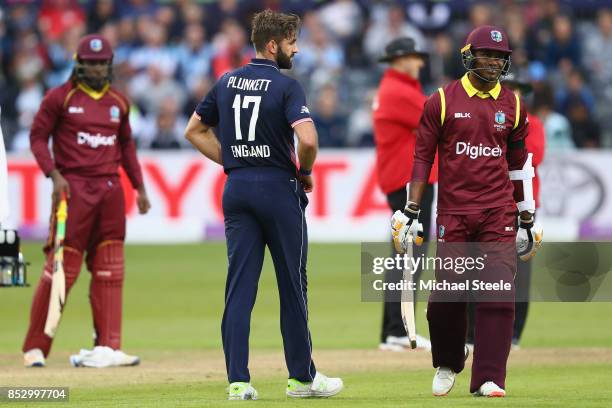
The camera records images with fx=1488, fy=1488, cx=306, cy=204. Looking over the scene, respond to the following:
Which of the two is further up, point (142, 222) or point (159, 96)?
point (159, 96)

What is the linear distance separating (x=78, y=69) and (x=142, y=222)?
34.8 ft

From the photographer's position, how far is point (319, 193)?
73.6ft

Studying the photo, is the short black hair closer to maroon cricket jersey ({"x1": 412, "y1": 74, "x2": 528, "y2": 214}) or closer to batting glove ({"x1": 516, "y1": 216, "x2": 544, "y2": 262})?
maroon cricket jersey ({"x1": 412, "y1": 74, "x2": 528, "y2": 214})

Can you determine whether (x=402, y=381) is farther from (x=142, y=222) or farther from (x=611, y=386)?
(x=142, y=222)

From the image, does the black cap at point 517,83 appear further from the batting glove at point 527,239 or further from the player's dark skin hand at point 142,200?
the batting glove at point 527,239

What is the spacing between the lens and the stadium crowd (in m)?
25.8

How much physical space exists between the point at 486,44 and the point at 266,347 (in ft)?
16.2

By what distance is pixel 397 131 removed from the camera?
13102mm

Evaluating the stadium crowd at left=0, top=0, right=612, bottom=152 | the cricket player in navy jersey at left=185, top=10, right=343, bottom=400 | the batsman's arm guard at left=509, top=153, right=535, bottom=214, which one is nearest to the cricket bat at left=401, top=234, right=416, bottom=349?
the cricket player in navy jersey at left=185, top=10, right=343, bottom=400

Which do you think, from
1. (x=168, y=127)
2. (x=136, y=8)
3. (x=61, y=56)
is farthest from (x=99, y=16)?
(x=168, y=127)

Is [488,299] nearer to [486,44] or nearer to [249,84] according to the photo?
[486,44]

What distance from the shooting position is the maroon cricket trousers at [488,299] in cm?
923

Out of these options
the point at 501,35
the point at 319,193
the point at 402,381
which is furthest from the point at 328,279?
the point at 501,35

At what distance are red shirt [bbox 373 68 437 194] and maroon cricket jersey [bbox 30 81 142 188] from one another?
7.93ft
